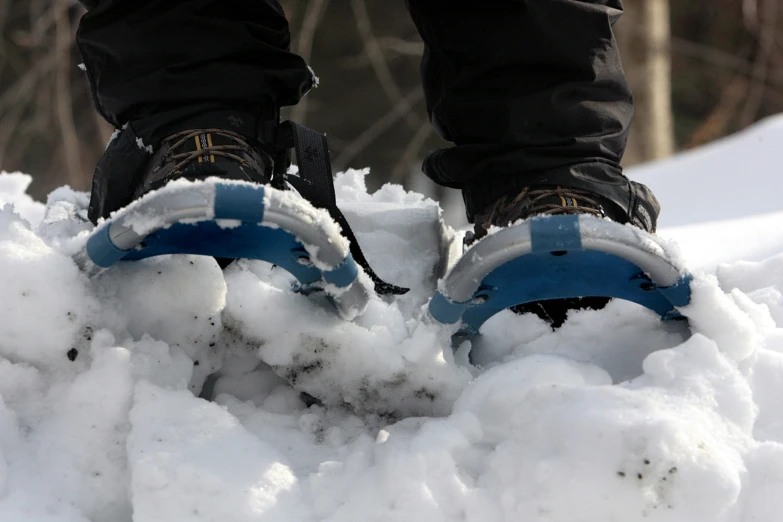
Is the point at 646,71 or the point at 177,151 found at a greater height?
the point at 177,151

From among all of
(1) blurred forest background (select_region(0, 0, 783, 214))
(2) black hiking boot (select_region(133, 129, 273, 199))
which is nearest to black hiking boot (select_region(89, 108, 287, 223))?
(2) black hiking boot (select_region(133, 129, 273, 199))

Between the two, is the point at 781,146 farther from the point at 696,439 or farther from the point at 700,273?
the point at 696,439

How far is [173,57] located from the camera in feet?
3.45

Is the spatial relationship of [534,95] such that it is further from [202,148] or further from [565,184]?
[202,148]

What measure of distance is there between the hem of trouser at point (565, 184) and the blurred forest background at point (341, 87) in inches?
128

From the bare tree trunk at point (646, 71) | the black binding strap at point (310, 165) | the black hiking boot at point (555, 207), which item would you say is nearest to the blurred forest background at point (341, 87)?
the bare tree trunk at point (646, 71)

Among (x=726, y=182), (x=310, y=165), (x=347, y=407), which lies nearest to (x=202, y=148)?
(x=310, y=165)

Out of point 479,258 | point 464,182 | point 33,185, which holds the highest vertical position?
point 479,258

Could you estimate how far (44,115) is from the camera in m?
4.02

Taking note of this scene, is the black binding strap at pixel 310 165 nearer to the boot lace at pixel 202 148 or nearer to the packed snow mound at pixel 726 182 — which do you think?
the boot lace at pixel 202 148

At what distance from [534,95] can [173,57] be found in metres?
0.49

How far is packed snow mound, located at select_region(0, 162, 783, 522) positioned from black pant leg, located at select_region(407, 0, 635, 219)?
1.00ft

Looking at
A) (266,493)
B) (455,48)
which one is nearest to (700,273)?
(266,493)

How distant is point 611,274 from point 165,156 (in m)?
0.57
